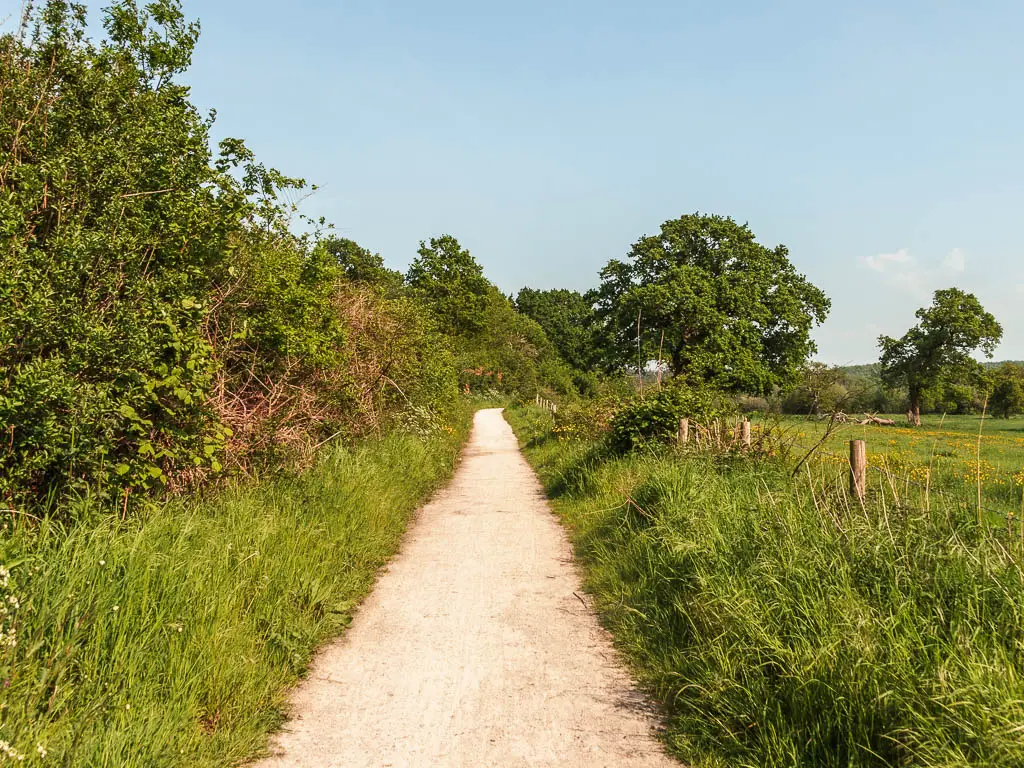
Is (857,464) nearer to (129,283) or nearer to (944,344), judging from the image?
(129,283)

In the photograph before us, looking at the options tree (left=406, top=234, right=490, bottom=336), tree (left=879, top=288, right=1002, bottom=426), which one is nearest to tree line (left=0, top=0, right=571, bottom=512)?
tree (left=406, top=234, right=490, bottom=336)

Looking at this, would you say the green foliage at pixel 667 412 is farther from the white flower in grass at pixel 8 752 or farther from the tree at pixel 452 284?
the tree at pixel 452 284

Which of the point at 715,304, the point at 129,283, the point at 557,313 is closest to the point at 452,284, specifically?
the point at 715,304

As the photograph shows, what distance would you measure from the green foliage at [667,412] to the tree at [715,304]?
1833 cm

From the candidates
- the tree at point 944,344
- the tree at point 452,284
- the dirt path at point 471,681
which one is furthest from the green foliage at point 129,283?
the tree at point 944,344

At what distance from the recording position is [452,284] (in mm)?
46094

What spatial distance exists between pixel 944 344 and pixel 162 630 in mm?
56326

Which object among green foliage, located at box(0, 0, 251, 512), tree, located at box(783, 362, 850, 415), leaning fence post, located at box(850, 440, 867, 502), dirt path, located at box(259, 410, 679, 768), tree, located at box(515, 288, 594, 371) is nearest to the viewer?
dirt path, located at box(259, 410, 679, 768)

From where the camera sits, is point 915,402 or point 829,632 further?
point 915,402

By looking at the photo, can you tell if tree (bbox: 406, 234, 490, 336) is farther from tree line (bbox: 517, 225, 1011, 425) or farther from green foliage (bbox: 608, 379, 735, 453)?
green foliage (bbox: 608, 379, 735, 453)

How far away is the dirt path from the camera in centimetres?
327

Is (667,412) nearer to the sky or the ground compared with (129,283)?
nearer to the ground

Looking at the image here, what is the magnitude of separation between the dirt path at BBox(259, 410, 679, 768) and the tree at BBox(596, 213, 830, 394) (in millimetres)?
23979

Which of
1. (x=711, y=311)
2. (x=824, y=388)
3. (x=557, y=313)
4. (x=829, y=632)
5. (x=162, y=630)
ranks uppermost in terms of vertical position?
(x=557, y=313)
